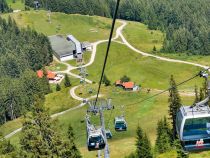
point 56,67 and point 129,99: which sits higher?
point 129,99

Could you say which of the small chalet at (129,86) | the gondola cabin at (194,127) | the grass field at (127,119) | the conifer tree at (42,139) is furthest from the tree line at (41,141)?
the small chalet at (129,86)

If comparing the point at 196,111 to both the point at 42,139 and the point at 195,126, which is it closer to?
the point at 195,126

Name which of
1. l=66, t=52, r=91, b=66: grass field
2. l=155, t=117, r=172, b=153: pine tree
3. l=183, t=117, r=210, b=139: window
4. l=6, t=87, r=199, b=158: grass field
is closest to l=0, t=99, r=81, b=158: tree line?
l=6, t=87, r=199, b=158: grass field

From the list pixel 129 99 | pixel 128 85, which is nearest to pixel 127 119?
pixel 129 99

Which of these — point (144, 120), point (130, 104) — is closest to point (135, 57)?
point (130, 104)

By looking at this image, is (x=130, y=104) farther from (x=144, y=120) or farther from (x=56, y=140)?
(x=56, y=140)

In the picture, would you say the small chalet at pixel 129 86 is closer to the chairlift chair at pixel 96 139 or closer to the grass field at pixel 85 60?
the grass field at pixel 85 60
